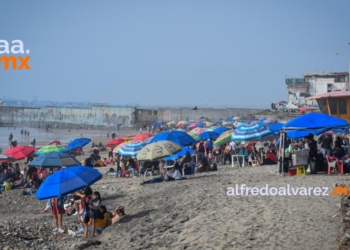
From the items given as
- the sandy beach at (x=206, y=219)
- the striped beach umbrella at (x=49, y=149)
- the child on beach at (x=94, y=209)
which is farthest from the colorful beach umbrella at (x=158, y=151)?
the striped beach umbrella at (x=49, y=149)

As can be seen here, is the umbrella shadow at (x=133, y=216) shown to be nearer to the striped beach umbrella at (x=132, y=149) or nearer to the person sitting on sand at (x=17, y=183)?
the striped beach umbrella at (x=132, y=149)

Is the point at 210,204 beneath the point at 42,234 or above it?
above

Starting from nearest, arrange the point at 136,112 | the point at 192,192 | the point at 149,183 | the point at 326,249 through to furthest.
Result: the point at 326,249 < the point at 192,192 < the point at 149,183 < the point at 136,112

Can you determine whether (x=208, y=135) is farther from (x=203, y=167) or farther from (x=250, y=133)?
(x=203, y=167)

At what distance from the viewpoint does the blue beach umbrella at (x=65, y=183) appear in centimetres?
1230

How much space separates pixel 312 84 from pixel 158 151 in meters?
50.1

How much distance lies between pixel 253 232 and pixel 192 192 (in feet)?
15.1

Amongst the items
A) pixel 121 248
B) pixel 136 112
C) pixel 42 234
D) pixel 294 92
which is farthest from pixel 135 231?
pixel 136 112

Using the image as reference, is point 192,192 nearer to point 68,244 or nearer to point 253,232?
point 68,244

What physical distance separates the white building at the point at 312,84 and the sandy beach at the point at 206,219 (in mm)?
47208

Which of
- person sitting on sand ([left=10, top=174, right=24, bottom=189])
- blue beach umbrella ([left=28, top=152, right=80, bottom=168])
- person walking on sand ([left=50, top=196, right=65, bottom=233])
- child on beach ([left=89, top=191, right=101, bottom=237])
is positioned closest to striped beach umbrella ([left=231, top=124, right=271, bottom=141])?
blue beach umbrella ([left=28, top=152, right=80, bottom=168])

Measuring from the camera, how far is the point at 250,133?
67.7 ft

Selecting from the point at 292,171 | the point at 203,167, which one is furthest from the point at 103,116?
the point at 292,171

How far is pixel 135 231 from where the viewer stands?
11133 millimetres
